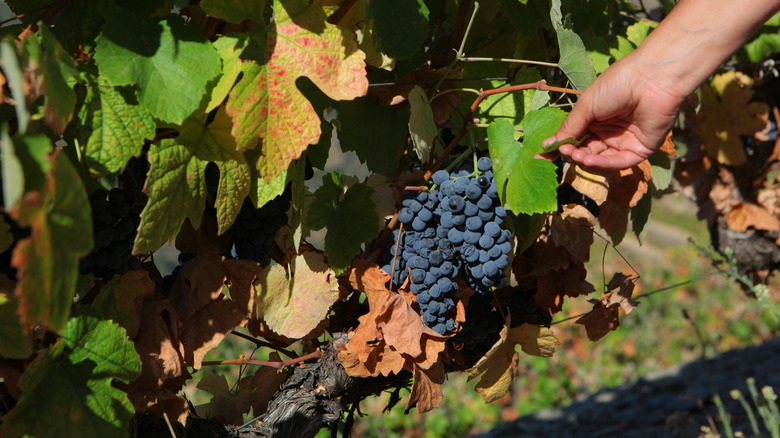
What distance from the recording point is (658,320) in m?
6.22

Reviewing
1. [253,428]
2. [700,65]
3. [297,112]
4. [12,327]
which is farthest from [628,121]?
[12,327]

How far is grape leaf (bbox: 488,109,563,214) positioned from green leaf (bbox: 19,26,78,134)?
646 millimetres

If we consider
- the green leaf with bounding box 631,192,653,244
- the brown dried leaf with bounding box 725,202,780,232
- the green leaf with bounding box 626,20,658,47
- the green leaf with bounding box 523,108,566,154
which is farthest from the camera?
the brown dried leaf with bounding box 725,202,780,232

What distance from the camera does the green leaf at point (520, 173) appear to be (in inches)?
39.3

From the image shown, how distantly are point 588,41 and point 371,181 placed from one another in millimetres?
592

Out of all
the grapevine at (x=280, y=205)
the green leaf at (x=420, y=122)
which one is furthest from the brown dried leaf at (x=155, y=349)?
the green leaf at (x=420, y=122)

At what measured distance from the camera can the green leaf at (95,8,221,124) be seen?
0.88m

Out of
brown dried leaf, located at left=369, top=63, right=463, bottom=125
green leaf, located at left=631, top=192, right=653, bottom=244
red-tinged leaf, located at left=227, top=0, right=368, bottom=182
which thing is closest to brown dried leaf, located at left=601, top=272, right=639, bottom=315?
green leaf, located at left=631, top=192, right=653, bottom=244

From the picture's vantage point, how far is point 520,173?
1.03 metres

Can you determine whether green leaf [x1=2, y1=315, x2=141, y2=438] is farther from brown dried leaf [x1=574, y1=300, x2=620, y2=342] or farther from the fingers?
brown dried leaf [x1=574, y1=300, x2=620, y2=342]

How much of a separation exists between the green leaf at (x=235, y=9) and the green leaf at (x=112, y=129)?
179 mm

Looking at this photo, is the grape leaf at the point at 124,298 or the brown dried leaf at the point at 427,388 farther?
the brown dried leaf at the point at 427,388

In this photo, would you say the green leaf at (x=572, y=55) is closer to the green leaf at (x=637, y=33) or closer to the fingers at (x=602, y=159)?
the fingers at (x=602, y=159)

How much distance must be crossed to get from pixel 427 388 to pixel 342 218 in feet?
1.24
